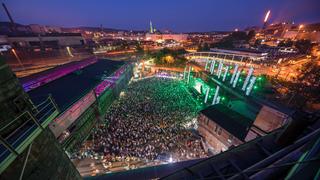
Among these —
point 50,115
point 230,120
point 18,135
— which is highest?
point 18,135

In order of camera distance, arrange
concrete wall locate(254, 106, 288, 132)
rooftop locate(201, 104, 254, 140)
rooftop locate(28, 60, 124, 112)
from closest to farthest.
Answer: concrete wall locate(254, 106, 288, 132) → rooftop locate(201, 104, 254, 140) → rooftop locate(28, 60, 124, 112)

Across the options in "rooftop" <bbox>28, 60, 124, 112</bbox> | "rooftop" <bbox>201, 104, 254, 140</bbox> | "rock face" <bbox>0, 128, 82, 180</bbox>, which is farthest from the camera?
"rooftop" <bbox>28, 60, 124, 112</bbox>

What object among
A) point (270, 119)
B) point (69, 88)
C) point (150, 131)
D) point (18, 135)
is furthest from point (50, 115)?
point (69, 88)

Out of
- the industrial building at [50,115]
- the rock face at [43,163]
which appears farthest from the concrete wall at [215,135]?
the rock face at [43,163]

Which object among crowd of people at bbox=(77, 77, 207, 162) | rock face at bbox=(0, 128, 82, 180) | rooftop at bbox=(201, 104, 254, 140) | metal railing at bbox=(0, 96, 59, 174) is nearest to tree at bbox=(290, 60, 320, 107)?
rooftop at bbox=(201, 104, 254, 140)

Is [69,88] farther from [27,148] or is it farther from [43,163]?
[27,148]

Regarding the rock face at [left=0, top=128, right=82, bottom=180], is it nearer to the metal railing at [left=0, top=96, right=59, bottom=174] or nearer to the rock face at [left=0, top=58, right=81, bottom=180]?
the rock face at [left=0, top=58, right=81, bottom=180]

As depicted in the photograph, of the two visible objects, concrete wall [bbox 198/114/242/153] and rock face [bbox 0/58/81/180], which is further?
concrete wall [bbox 198/114/242/153]

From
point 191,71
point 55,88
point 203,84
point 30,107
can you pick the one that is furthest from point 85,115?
point 191,71
